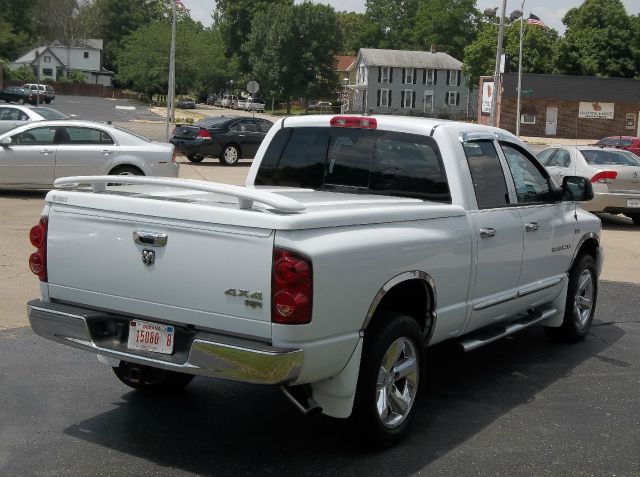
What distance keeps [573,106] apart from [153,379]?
65912mm

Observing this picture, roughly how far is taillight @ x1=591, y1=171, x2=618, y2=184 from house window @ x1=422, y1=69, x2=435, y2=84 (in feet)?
280

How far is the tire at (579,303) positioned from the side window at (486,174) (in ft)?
5.31

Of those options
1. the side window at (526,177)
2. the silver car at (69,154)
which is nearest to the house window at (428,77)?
the silver car at (69,154)

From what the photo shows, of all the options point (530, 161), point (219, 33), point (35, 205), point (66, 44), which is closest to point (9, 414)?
point (530, 161)

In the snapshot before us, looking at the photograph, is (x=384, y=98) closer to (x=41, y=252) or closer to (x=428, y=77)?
(x=428, y=77)

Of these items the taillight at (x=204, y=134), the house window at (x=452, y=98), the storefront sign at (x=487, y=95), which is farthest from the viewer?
the house window at (x=452, y=98)

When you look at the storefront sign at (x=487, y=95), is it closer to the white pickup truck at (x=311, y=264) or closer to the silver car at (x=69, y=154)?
the silver car at (x=69, y=154)

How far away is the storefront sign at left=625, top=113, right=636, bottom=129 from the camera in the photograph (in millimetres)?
68625

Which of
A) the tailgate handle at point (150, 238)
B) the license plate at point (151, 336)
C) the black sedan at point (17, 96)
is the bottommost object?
the license plate at point (151, 336)

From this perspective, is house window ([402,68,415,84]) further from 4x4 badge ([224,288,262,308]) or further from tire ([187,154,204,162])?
4x4 badge ([224,288,262,308])

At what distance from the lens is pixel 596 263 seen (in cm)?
809

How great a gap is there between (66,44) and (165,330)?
448 feet

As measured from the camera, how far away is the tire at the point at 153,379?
5887 mm

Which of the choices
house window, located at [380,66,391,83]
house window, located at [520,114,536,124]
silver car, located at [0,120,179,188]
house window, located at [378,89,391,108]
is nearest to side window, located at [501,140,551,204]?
silver car, located at [0,120,179,188]
